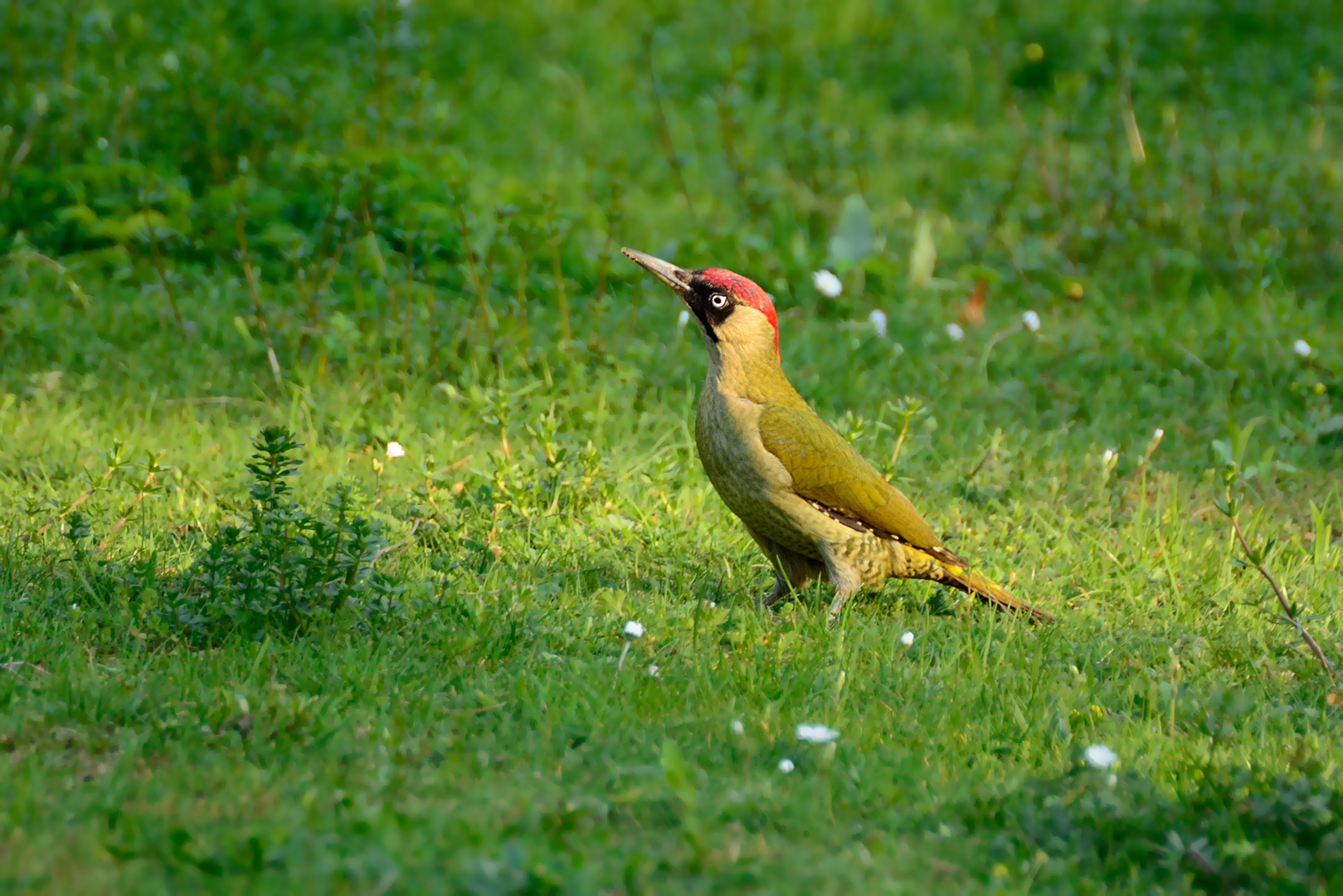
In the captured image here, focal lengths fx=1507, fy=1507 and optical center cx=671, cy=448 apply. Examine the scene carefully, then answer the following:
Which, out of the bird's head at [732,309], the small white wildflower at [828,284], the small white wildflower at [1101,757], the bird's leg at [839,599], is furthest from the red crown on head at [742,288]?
the small white wildflower at [828,284]

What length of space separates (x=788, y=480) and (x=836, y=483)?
19 centimetres

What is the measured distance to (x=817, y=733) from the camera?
11.8 ft

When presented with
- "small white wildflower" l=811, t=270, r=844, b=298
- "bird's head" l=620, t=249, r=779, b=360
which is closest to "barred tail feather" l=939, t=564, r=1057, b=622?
"bird's head" l=620, t=249, r=779, b=360

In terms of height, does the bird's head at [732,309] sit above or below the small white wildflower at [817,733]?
above

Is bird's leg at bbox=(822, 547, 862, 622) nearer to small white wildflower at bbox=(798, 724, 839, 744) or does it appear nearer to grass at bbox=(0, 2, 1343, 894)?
grass at bbox=(0, 2, 1343, 894)

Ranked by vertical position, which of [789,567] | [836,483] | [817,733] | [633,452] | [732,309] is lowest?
[633,452]

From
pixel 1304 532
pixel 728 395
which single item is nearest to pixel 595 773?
pixel 728 395

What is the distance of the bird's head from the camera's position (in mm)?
5250

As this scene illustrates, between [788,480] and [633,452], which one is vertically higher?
[788,480]

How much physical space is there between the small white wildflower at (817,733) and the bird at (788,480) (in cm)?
135

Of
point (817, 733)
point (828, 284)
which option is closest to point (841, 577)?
point (817, 733)

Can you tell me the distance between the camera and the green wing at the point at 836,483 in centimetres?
504

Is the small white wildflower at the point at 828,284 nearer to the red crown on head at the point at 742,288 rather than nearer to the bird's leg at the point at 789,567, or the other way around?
the red crown on head at the point at 742,288

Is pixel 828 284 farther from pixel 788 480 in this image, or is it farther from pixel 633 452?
pixel 788 480
